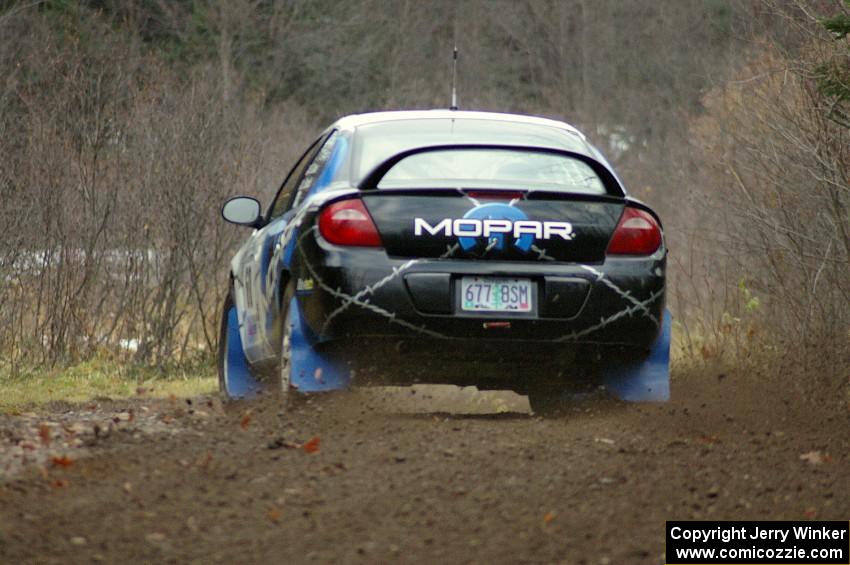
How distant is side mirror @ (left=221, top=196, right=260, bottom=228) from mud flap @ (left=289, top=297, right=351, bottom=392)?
2.13 meters

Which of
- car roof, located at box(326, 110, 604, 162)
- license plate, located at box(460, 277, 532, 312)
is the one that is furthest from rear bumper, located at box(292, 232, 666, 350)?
car roof, located at box(326, 110, 604, 162)

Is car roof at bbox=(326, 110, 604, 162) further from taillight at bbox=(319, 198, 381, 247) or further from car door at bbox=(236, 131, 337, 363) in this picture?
taillight at bbox=(319, 198, 381, 247)

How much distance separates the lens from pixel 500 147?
8.19 m

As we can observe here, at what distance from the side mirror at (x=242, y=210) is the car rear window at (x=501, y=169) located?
6.96 ft

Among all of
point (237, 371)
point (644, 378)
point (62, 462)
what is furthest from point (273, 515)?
point (237, 371)

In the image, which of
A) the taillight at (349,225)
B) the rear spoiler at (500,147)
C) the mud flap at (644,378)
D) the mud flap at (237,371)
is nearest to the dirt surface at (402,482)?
the mud flap at (644,378)

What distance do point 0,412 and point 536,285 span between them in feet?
13.0

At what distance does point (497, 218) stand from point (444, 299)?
1.51 feet

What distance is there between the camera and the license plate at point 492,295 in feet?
25.4

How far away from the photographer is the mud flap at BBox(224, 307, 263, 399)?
10477 mm

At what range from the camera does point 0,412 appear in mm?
10086

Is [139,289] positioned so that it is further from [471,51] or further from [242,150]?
[471,51]

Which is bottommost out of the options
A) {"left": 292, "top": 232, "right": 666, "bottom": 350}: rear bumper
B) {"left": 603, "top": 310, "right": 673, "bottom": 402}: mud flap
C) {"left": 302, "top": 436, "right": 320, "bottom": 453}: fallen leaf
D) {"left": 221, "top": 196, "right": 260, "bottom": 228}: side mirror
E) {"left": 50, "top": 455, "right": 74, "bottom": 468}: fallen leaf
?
{"left": 50, "top": 455, "right": 74, "bottom": 468}: fallen leaf

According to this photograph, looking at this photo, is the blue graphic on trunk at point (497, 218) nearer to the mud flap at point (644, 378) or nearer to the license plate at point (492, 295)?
the license plate at point (492, 295)
